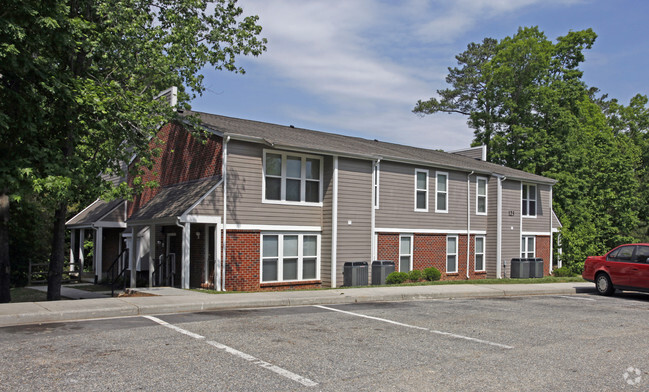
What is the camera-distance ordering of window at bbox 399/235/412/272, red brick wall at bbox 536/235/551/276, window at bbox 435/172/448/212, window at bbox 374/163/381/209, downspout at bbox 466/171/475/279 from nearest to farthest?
window at bbox 374/163/381/209
window at bbox 399/235/412/272
window at bbox 435/172/448/212
downspout at bbox 466/171/475/279
red brick wall at bbox 536/235/551/276

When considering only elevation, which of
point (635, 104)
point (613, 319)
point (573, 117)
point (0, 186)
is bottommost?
point (613, 319)

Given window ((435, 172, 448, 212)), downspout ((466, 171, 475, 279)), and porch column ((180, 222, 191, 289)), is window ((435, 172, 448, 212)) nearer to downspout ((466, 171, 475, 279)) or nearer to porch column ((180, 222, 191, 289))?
downspout ((466, 171, 475, 279))

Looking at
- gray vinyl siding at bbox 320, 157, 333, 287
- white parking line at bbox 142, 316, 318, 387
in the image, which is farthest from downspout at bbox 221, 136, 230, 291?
white parking line at bbox 142, 316, 318, 387

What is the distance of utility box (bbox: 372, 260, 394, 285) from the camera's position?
20484mm

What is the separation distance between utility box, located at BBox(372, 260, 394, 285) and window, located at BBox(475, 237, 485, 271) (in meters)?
7.47

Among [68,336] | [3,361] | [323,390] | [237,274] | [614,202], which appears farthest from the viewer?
[614,202]

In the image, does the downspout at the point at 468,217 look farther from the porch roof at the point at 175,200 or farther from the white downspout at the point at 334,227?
the porch roof at the point at 175,200

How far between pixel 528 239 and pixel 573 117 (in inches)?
464

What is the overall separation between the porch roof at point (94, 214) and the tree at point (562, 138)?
80.1 ft

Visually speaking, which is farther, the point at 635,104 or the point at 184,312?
the point at 635,104

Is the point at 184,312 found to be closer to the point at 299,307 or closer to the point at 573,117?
the point at 299,307

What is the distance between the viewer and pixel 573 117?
1420 inches

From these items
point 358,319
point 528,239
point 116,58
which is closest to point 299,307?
point 358,319

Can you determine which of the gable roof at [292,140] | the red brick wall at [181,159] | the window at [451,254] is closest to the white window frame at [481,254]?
the window at [451,254]
